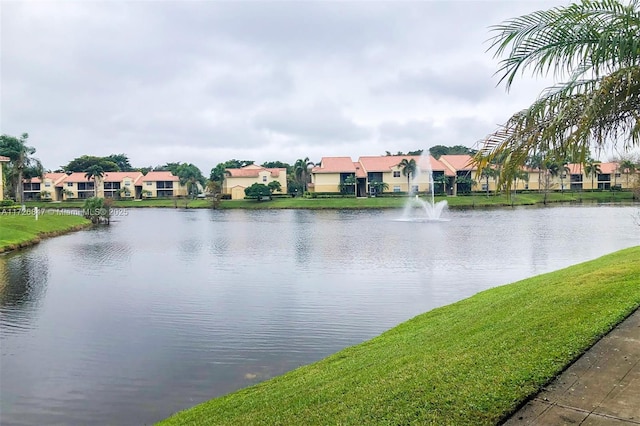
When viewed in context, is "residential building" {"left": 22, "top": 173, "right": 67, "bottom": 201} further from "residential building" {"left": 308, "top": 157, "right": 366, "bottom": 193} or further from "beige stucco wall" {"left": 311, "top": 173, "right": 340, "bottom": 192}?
"beige stucco wall" {"left": 311, "top": 173, "right": 340, "bottom": 192}

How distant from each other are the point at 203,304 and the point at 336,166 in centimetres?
7715

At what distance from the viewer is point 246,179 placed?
99.4 metres

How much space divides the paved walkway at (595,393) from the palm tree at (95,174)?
10779cm

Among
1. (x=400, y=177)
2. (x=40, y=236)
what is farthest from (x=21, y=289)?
(x=400, y=177)

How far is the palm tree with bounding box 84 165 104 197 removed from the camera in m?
102

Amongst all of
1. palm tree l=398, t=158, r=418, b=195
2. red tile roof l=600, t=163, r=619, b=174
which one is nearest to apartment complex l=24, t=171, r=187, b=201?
palm tree l=398, t=158, r=418, b=195

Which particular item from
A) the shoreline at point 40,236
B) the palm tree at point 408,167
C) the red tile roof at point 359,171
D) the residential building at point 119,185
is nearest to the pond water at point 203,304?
the shoreline at point 40,236

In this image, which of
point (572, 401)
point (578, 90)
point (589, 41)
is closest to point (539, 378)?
point (572, 401)

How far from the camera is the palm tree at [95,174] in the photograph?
102 meters

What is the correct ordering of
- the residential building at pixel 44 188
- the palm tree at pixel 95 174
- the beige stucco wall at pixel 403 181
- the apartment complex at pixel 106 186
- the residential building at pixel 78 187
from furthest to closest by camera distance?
the residential building at pixel 78 187 < the apartment complex at pixel 106 186 < the residential building at pixel 44 188 < the palm tree at pixel 95 174 < the beige stucco wall at pixel 403 181

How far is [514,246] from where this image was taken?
96.6 feet

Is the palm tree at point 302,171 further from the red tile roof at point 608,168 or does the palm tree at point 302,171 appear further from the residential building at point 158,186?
the red tile roof at point 608,168

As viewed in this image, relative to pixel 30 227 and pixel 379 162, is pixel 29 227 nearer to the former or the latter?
pixel 30 227

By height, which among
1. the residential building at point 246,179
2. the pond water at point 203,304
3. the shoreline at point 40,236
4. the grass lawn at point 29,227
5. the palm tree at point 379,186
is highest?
the residential building at point 246,179
